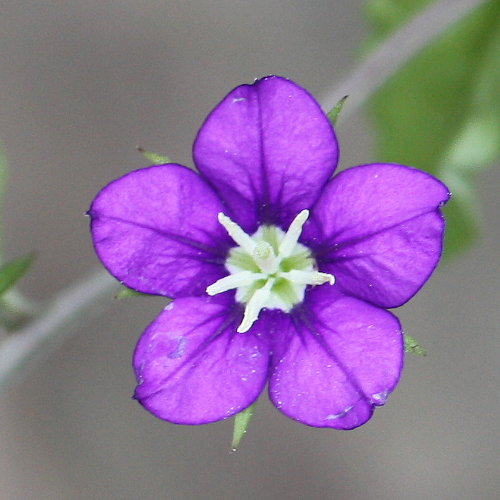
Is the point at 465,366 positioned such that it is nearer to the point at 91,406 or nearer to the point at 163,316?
the point at 91,406

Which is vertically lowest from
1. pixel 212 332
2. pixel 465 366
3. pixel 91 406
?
pixel 465 366

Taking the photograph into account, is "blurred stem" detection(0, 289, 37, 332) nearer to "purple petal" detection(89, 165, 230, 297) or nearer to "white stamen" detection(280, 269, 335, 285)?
"purple petal" detection(89, 165, 230, 297)

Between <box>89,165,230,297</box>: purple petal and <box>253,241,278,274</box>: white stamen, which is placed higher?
<box>89,165,230,297</box>: purple petal

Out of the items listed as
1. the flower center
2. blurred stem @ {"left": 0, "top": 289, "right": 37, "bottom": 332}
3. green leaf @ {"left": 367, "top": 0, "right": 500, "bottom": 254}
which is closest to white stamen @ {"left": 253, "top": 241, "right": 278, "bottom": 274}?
the flower center

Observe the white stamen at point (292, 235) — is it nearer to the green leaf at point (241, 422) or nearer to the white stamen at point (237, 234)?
the white stamen at point (237, 234)

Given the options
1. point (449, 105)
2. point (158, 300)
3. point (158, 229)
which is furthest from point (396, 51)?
point (158, 300)

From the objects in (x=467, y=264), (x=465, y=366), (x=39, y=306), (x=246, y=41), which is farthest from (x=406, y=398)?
(x=39, y=306)

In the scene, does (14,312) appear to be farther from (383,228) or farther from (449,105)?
(449,105)

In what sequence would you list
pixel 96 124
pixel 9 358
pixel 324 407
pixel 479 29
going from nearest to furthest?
pixel 324 407
pixel 9 358
pixel 479 29
pixel 96 124

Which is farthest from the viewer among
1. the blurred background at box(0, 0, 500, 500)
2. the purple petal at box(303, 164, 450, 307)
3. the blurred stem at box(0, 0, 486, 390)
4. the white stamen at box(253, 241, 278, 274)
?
the blurred background at box(0, 0, 500, 500)
